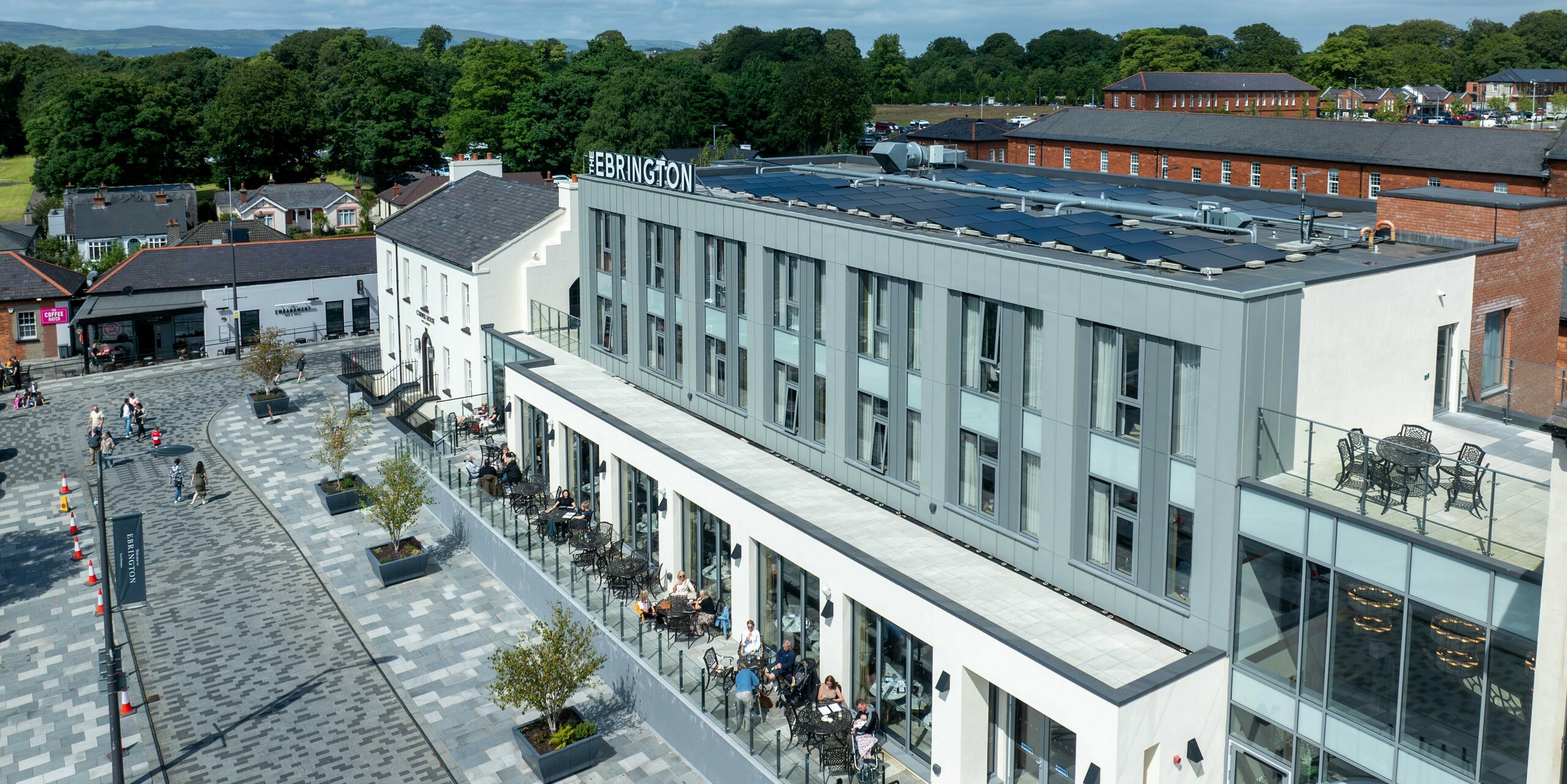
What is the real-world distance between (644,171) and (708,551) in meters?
10.5

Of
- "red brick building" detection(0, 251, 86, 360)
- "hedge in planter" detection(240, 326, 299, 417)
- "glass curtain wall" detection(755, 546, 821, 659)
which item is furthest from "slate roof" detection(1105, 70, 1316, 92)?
"glass curtain wall" detection(755, 546, 821, 659)

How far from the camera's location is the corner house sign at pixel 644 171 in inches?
1148

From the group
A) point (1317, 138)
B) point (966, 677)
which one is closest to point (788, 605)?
point (966, 677)

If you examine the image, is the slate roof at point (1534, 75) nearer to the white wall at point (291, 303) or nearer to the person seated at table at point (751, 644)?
the white wall at point (291, 303)

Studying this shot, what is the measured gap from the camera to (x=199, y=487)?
3666 cm

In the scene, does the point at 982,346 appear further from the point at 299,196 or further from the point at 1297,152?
the point at 299,196

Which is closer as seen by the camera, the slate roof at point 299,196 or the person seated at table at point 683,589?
the person seated at table at point 683,589

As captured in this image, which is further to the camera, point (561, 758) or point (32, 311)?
point (32, 311)

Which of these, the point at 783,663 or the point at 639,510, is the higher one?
the point at 639,510

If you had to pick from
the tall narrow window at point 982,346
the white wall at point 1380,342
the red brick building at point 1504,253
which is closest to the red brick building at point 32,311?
the tall narrow window at point 982,346

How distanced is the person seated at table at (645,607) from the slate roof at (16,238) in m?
55.1

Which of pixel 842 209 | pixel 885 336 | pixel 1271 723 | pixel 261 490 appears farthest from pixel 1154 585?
pixel 261 490

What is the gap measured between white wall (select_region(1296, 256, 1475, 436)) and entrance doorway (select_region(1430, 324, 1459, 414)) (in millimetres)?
88

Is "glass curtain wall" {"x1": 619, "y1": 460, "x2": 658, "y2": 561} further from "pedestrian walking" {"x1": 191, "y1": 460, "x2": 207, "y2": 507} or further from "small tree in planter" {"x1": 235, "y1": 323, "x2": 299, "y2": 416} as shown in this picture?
"small tree in planter" {"x1": 235, "y1": 323, "x2": 299, "y2": 416}
